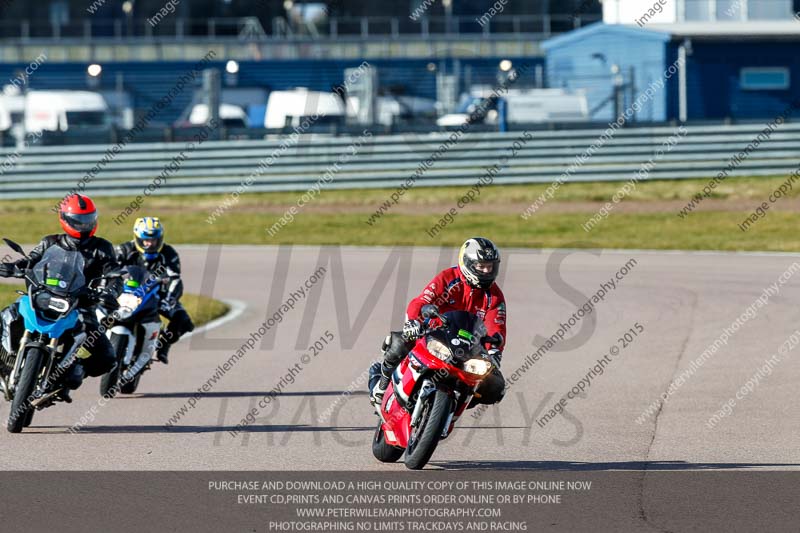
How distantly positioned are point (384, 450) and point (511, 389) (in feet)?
11.1

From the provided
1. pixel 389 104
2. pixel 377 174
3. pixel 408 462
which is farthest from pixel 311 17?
pixel 408 462

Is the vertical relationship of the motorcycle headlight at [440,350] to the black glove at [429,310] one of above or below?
below

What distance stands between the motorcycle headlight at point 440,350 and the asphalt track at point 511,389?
80 cm

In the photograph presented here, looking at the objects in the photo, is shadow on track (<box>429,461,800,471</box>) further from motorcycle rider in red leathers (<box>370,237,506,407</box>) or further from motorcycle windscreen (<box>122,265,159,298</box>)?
Result: motorcycle windscreen (<box>122,265,159,298</box>)

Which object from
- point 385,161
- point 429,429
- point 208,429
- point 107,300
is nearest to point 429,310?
point 429,429

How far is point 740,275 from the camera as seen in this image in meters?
19.9

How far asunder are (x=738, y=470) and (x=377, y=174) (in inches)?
885

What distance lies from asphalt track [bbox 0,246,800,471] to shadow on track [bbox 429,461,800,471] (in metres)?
0.02

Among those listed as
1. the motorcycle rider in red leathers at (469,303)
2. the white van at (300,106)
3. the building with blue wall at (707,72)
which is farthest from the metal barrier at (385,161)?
the motorcycle rider in red leathers at (469,303)

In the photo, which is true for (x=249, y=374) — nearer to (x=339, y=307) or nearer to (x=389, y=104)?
(x=339, y=307)

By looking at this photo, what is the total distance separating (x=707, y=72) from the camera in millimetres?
37094

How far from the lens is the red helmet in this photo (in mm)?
9906

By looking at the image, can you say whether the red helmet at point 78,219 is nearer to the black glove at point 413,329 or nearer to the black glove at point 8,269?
the black glove at point 8,269

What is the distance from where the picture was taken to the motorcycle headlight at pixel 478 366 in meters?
7.95
